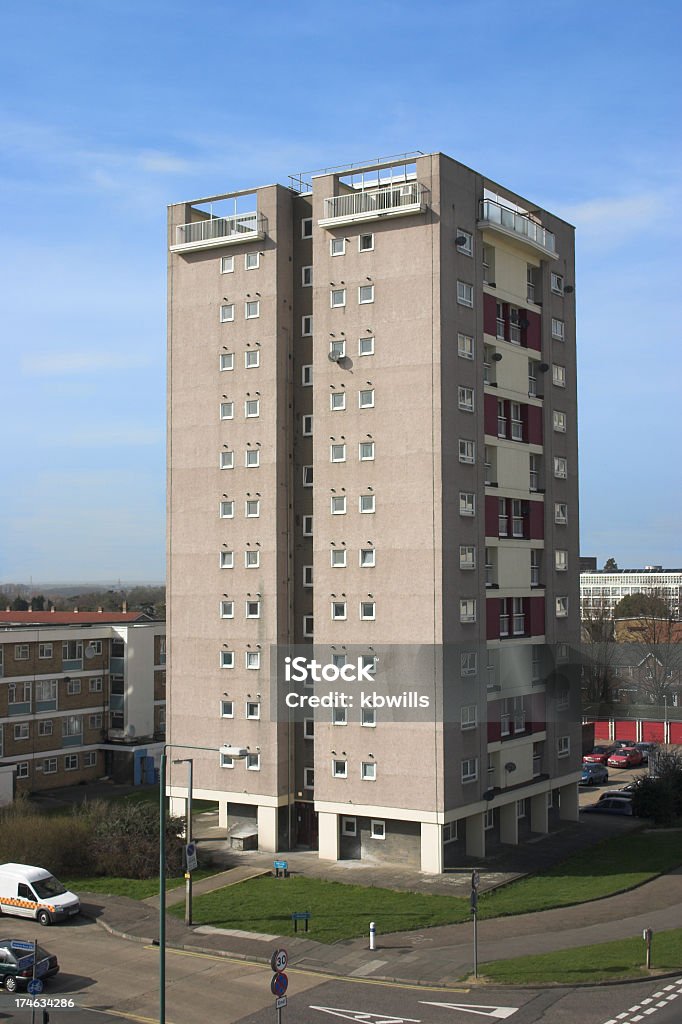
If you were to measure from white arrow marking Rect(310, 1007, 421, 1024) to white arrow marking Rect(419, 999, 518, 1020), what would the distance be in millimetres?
1274

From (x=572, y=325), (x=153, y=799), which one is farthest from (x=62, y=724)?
(x=572, y=325)

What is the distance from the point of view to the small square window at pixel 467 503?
146 ft

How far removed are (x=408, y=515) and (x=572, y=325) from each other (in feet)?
55.9

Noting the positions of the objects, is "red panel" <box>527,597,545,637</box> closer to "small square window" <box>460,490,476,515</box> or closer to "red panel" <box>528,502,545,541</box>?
"red panel" <box>528,502,545,541</box>

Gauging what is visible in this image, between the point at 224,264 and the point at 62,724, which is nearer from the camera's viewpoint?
the point at 224,264

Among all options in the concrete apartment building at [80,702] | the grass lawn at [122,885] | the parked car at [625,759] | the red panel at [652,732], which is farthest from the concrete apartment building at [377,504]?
the red panel at [652,732]

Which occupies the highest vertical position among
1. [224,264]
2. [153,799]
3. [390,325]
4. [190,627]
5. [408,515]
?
[224,264]

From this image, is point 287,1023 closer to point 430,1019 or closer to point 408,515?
point 430,1019

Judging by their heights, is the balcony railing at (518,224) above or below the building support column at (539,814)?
above

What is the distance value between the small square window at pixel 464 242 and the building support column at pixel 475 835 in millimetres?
23359

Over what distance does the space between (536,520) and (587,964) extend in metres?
23.9

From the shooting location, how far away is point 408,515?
43625 mm

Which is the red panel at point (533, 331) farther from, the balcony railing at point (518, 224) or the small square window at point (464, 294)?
the small square window at point (464, 294)

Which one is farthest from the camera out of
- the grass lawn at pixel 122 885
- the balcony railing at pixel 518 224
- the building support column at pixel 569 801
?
the building support column at pixel 569 801
